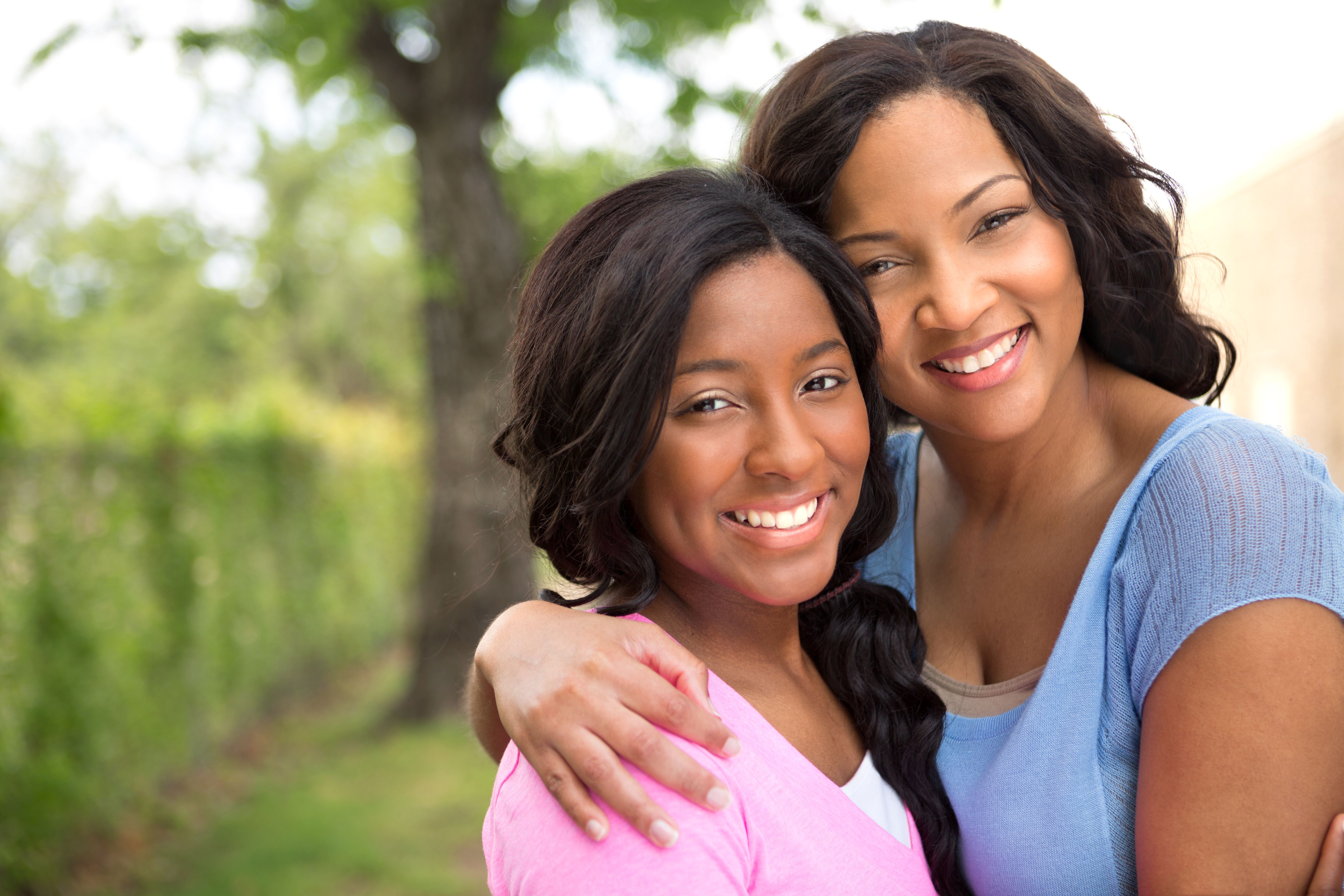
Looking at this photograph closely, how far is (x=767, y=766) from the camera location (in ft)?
5.51

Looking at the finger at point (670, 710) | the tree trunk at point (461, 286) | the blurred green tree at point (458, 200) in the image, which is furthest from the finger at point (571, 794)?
the tree trunk at point (461, 286)

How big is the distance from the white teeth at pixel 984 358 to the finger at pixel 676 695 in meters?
0.81

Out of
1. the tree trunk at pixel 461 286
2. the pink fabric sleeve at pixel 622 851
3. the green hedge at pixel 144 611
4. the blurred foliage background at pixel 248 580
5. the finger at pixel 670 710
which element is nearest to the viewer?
the pink fabric sleeve at pixel 622 851

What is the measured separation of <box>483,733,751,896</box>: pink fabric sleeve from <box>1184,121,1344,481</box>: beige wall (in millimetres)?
6229

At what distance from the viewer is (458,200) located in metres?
7.01

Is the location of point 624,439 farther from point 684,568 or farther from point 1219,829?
point 1219,829

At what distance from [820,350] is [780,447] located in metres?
0.21

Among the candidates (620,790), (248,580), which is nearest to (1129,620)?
(620,790)

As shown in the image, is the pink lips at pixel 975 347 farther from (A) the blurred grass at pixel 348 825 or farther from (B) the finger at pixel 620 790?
(A) the blurred grass at pixel 348 825

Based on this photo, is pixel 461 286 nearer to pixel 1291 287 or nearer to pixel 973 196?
pixel 973 196

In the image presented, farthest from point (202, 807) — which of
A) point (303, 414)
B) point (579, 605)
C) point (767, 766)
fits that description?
point (767, 766)

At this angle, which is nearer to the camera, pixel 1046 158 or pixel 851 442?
pixel 851 442

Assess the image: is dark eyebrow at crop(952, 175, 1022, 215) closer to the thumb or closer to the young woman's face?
the young woman's face

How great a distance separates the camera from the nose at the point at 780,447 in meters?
1.76
